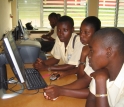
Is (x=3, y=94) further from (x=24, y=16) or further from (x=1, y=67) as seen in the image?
(x=24, y=16)

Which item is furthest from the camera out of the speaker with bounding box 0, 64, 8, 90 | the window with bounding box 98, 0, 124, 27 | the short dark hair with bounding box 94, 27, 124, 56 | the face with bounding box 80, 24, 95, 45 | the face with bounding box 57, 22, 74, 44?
the window with bounding box 98, 0, 124, 27

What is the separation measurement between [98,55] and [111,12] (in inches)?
212

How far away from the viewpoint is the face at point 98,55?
0.88 meters

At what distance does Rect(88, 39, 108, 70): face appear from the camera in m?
0.88

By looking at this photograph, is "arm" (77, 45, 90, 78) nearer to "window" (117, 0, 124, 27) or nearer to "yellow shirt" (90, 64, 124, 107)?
"yellow shirt" (90, 64, 124, 107)

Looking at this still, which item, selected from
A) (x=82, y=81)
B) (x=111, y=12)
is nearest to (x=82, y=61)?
(x=82, y=81)

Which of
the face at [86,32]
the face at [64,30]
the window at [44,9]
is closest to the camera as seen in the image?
the face at [86,32]

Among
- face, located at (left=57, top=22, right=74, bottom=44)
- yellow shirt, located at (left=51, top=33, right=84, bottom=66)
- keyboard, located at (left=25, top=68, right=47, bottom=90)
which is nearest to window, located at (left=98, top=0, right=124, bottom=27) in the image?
yellow shirt, located at (left=51, top=33, right=84, bottom=66)

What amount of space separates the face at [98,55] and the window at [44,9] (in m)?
4.87

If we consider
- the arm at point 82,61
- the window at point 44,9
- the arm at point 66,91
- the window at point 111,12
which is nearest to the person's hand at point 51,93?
the arm at point 66,91

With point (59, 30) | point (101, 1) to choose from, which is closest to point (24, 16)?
point (101, 1)

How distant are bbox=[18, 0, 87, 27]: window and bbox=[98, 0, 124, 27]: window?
0.58m

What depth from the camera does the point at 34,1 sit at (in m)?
5.43

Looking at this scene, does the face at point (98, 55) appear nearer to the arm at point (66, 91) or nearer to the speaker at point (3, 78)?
the arm at point (66, 91)
